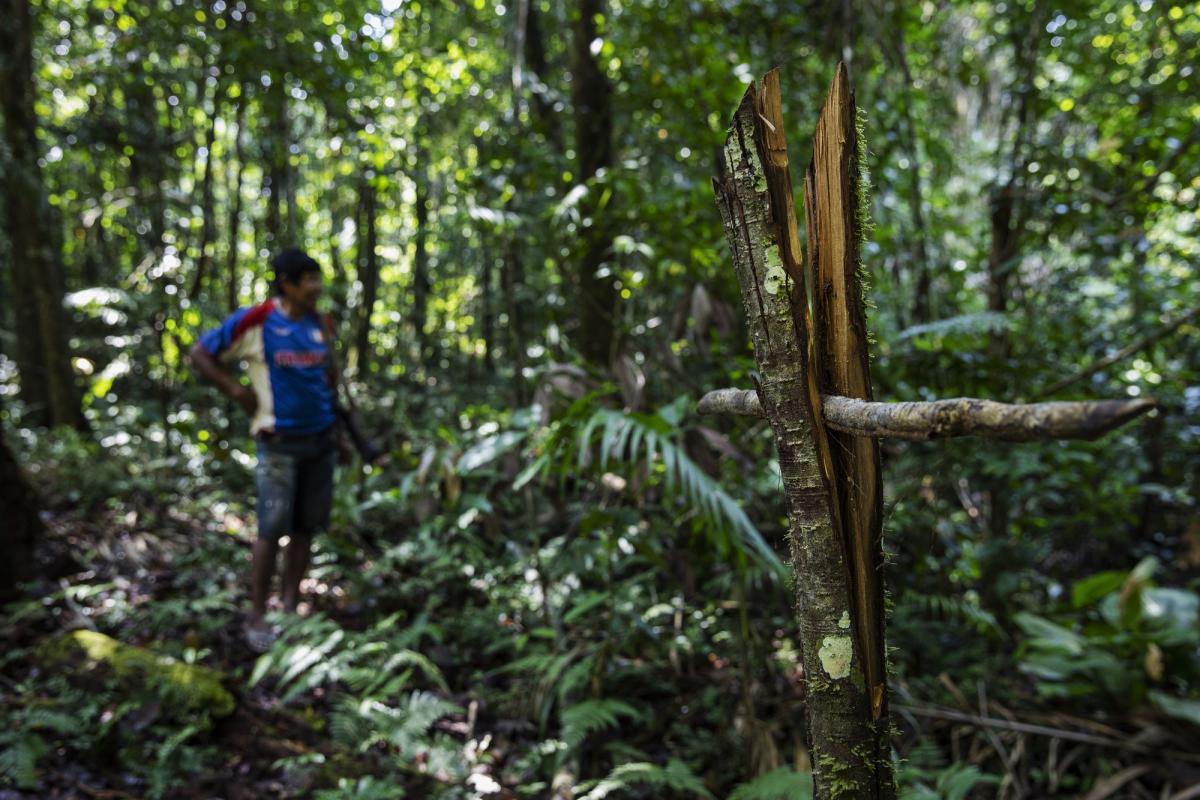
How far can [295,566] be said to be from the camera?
14.0ft

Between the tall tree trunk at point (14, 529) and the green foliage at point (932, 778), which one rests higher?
the tall tree trunk at point (14, 529)

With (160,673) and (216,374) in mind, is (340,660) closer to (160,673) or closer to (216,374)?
(160,673)

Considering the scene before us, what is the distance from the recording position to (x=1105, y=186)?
15.2 feet

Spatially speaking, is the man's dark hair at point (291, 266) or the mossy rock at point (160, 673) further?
the man's dark hair at point (291, 266)

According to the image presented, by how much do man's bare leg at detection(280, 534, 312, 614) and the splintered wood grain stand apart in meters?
3.74

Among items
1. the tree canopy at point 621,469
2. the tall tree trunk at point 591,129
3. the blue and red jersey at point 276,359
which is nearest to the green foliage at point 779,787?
the tree canopy at point 621,469

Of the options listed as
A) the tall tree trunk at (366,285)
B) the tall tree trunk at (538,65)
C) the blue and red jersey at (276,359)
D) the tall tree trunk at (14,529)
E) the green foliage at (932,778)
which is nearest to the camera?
the green foliage at (932,778)

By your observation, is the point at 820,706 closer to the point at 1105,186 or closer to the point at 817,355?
the point at 817,355

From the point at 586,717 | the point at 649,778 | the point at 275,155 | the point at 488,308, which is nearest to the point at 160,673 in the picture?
the point at 586,717

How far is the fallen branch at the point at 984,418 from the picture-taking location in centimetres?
66

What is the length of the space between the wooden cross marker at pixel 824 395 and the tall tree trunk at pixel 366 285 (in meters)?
7.66

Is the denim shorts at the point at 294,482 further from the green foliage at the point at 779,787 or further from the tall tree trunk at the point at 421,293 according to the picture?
the tall tree trunk at the point at 421,293

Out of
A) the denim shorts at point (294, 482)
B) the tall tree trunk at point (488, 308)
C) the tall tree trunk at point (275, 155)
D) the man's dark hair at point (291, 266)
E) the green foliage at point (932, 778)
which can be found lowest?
the green foliage at point (932, 778)

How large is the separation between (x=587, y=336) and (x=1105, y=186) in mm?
3315
